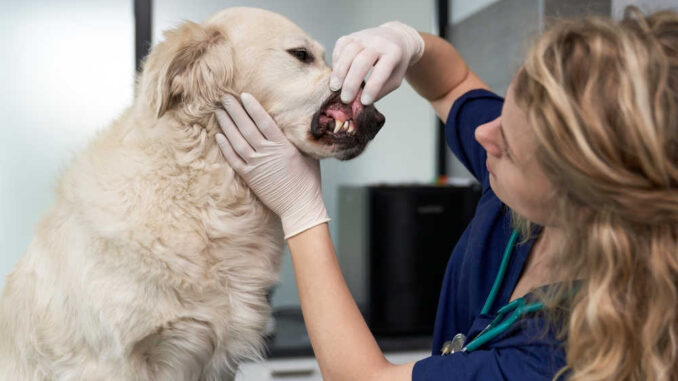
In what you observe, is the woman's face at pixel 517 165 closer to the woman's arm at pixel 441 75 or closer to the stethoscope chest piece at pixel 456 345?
the stethoscope chest piece at pixel 456 345

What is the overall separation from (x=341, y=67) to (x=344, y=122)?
95mm

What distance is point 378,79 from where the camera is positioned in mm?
991

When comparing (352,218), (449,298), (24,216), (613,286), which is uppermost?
(613,286)

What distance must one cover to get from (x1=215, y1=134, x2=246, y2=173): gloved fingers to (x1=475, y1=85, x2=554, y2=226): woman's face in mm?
407

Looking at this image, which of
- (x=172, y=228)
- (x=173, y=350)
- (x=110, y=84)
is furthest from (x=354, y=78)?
(x=110, y=84)

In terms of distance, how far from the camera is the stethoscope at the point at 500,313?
2.61 ft

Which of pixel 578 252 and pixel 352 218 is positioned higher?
pixel 578 252

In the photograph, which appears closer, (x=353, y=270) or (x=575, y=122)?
(x=575, y=122)

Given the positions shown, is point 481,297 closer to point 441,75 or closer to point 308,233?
point 308,233

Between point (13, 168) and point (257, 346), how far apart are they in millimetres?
1903

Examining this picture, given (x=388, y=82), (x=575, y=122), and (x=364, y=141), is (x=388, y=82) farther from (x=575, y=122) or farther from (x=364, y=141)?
(x=575, y=122)

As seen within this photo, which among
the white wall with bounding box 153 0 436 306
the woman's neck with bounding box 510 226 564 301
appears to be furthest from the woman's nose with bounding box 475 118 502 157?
the white wall with bounding box 153 0 436 306

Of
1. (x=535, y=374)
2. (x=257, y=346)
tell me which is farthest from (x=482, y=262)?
(x=257, y=346)

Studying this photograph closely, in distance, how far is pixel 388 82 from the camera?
1051 mm
